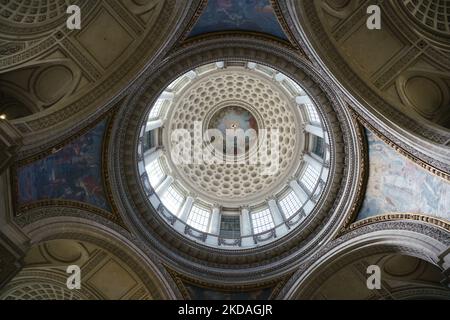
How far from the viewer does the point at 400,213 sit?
1437 cm

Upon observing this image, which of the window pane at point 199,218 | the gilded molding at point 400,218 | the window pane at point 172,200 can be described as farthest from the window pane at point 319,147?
the window pane at point 172,200

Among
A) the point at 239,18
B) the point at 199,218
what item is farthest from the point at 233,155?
the point at 239,18

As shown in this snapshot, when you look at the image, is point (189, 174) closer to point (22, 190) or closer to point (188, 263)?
point (188, 263)

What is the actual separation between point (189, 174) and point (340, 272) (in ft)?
41.7

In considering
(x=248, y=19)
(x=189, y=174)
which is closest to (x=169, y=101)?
(x=189, y=174)

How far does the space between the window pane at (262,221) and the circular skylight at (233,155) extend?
61 millimetres

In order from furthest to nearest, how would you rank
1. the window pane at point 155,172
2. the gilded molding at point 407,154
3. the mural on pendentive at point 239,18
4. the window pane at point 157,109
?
the window pane at point 157,109 → the window pane at point 155,172 → the mural on pendentive at point 239,18 → the gilded molding at point 407,154

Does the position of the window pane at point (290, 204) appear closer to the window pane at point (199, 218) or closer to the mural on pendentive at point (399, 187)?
the window pane at point (199, 218)

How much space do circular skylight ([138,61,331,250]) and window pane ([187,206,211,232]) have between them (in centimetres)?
6

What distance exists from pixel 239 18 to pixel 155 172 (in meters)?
10.7

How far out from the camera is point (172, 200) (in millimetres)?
23375

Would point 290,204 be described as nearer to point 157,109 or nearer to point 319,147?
point 319,147

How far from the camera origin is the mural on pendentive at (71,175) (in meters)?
13.3

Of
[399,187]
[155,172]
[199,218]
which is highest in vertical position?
[155,172]
